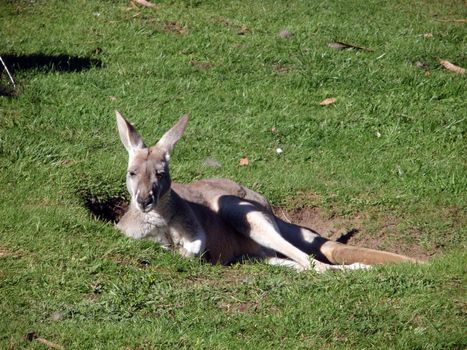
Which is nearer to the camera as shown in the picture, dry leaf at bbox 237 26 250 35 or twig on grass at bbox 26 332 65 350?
twig on grass at bbox 26 332 65 350

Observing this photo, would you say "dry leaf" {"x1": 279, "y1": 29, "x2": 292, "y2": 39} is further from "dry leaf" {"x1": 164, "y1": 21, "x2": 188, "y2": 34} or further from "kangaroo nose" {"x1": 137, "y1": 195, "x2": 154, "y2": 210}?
"kangaroo nose" {"x1": 137, "y1": 195, "x2": 154, "y2": 210}

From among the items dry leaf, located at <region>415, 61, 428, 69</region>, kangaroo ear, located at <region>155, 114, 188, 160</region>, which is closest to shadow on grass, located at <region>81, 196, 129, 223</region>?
kangaroo ear, located at <region>155, 114, 188, 160</region>

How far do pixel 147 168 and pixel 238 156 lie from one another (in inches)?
67.3

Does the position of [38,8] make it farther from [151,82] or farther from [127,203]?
[127,203]

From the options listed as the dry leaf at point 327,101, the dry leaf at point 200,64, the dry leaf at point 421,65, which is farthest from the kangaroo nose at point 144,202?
the dry leaf at point 421,65

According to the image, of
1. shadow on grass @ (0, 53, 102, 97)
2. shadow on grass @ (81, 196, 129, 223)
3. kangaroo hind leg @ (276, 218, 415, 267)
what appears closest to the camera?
kangaroo hind leg @ (276, 218, 415, 267)

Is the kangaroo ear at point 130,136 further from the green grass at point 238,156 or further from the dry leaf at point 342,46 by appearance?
the dry leaf at point 342,46

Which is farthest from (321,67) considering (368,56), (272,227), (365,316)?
(365,316)

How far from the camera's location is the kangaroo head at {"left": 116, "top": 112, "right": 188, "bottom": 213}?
A: 21.9ft

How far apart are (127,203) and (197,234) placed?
35.8 inches

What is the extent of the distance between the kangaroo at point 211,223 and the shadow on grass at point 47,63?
2.45 m

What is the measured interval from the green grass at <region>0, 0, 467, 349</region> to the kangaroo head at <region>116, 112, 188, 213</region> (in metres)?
0.33

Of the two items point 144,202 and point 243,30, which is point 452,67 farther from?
point 144,202

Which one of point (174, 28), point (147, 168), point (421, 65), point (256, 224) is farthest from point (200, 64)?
point (147, 168)
